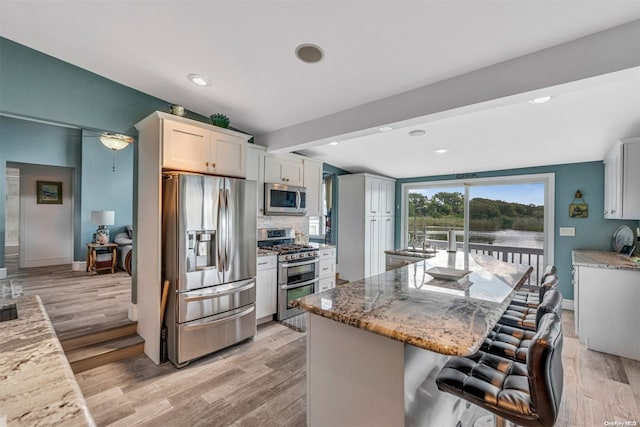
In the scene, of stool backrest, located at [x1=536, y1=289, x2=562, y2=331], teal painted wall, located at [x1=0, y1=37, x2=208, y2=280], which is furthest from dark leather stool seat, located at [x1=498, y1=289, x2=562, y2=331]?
teal painted wall, located at [x1=0, y1=37, x2=208, y2=280]

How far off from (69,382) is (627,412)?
3248 millimetres

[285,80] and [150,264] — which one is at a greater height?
[285,80]

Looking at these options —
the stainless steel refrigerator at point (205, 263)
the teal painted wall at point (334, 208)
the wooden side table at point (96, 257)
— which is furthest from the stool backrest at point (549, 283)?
the wooden side table at point (96, 257)

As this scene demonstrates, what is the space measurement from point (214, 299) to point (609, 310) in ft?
12.8

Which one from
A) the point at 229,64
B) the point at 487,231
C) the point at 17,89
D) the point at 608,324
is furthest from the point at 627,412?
the point at 17,89

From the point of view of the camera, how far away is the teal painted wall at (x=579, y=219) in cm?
377

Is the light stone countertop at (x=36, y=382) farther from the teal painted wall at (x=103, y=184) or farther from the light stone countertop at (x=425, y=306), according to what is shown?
the teal painted wall at (x=103, y=184)

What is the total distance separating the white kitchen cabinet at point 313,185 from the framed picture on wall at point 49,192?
6347 millimetres

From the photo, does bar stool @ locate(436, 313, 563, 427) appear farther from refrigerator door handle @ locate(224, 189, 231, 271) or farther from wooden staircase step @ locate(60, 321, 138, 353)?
wooden staircase step @ locate(60, 321, 138, 353)

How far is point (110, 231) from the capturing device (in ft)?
20.7

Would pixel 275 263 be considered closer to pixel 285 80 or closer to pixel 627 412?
pixel 285 80

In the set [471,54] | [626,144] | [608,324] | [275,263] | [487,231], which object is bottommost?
[608,324]

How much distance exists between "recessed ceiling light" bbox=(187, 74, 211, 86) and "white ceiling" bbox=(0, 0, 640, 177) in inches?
2.4

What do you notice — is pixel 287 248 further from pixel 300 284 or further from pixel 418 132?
pixel 418 132
